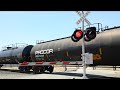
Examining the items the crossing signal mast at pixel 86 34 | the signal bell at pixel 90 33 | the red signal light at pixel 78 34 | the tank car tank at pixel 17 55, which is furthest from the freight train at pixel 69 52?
the red signal light at pixel 78 34

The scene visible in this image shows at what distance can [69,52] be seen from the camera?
20891 mm

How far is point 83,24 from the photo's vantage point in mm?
16297

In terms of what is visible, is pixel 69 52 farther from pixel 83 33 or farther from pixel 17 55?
pixel 17 55

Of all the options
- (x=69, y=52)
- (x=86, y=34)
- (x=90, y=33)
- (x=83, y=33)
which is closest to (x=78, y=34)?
(x=83, y=33)

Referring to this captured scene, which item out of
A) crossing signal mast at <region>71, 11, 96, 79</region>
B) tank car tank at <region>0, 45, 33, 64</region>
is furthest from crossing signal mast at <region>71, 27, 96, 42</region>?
tank car tank at <region>0, 45, 33, 64</region>

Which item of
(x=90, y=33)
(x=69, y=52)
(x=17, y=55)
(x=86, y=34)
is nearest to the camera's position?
(x=86, y=34)

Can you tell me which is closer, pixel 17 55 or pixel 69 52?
pixel 69 52

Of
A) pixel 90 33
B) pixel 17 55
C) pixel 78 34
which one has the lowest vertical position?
pixel 17 55

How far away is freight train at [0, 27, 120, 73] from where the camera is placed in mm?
17031

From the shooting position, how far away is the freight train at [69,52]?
55.9ft

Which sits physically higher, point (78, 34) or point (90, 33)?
point (90, 33)

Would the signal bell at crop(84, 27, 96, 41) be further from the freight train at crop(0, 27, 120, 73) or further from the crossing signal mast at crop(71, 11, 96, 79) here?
the freight train at crop(0, 27, 120, 73)

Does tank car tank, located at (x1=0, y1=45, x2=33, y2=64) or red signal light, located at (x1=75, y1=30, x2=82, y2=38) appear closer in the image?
red signal light, located at (x1=75, y1=30, x2=82, y2=38)
